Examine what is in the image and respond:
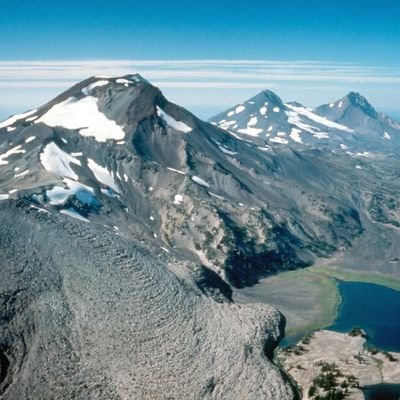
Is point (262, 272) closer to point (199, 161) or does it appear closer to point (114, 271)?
point (199, 161)

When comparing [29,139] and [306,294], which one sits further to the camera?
[29,139]

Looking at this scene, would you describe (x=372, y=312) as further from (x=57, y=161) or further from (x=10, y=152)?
(x=10, y=152)

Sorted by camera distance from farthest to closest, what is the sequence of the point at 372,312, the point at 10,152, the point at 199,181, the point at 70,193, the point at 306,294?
the point at 199,181 → the point at 10,152 → the point at 70,193 → the point at 306,294 → the point at 372,312

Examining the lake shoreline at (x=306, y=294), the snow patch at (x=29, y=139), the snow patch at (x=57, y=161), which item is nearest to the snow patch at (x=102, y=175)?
the snow patch at (x=57, y=161)

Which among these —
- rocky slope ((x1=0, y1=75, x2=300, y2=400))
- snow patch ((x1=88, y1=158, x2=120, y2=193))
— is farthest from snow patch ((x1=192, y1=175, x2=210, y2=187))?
rocky slope ((x1=0, y1=75, x2=300, y2=400))

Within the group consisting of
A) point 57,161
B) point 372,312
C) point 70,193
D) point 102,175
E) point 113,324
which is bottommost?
point 372,312

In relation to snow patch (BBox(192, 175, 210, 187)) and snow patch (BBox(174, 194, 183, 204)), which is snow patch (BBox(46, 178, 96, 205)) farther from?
snow patch (BBox(192, 175, 210, 187))

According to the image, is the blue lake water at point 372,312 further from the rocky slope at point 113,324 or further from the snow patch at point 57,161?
the snow patch at point 57,161

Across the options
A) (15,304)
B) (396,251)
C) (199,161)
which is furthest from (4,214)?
(396,251)

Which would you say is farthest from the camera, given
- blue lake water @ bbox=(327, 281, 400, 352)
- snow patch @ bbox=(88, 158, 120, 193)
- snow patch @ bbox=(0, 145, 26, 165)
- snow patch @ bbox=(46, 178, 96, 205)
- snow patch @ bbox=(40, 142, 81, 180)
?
snow patch @ bbox=(0, 145, 26, 165)

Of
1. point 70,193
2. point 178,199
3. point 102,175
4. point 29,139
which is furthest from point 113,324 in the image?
point 29,139
